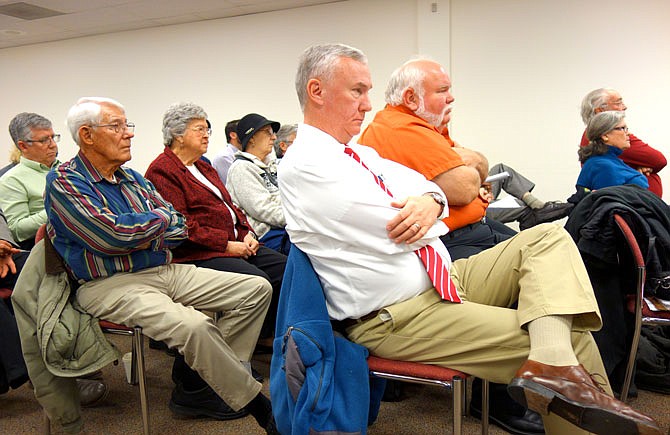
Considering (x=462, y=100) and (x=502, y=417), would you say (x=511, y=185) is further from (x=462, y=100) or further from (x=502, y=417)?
(x=502, y=417)

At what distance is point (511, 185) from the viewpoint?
4.48 metres

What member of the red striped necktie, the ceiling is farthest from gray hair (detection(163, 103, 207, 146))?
the ceiling

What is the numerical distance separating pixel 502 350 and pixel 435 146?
0.79m

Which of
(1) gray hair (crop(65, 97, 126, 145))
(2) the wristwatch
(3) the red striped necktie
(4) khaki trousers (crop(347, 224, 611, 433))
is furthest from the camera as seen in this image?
(1) gray hair (crop(65, 97, 126, 145))

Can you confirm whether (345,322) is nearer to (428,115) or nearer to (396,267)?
(396,267)

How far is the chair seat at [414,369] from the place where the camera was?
1486mm

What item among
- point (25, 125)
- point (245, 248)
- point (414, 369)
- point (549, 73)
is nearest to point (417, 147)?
point (414, 369)

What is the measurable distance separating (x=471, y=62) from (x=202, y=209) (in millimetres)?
3753

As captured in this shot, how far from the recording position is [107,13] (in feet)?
20.7

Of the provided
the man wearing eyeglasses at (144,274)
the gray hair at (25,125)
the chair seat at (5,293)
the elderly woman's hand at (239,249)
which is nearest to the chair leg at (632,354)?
the man wearing eyeglasses at (144,274)

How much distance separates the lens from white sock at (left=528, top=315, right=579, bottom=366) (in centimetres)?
131

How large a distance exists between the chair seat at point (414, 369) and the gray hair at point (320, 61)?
2.54 feet

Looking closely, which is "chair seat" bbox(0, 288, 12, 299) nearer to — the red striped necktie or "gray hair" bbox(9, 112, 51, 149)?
"gray hair" bbox(9, 112, 51, 149)

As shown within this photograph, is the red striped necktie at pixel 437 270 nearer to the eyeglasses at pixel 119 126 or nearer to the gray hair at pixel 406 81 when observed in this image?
the gray hair at pixel 406 81
